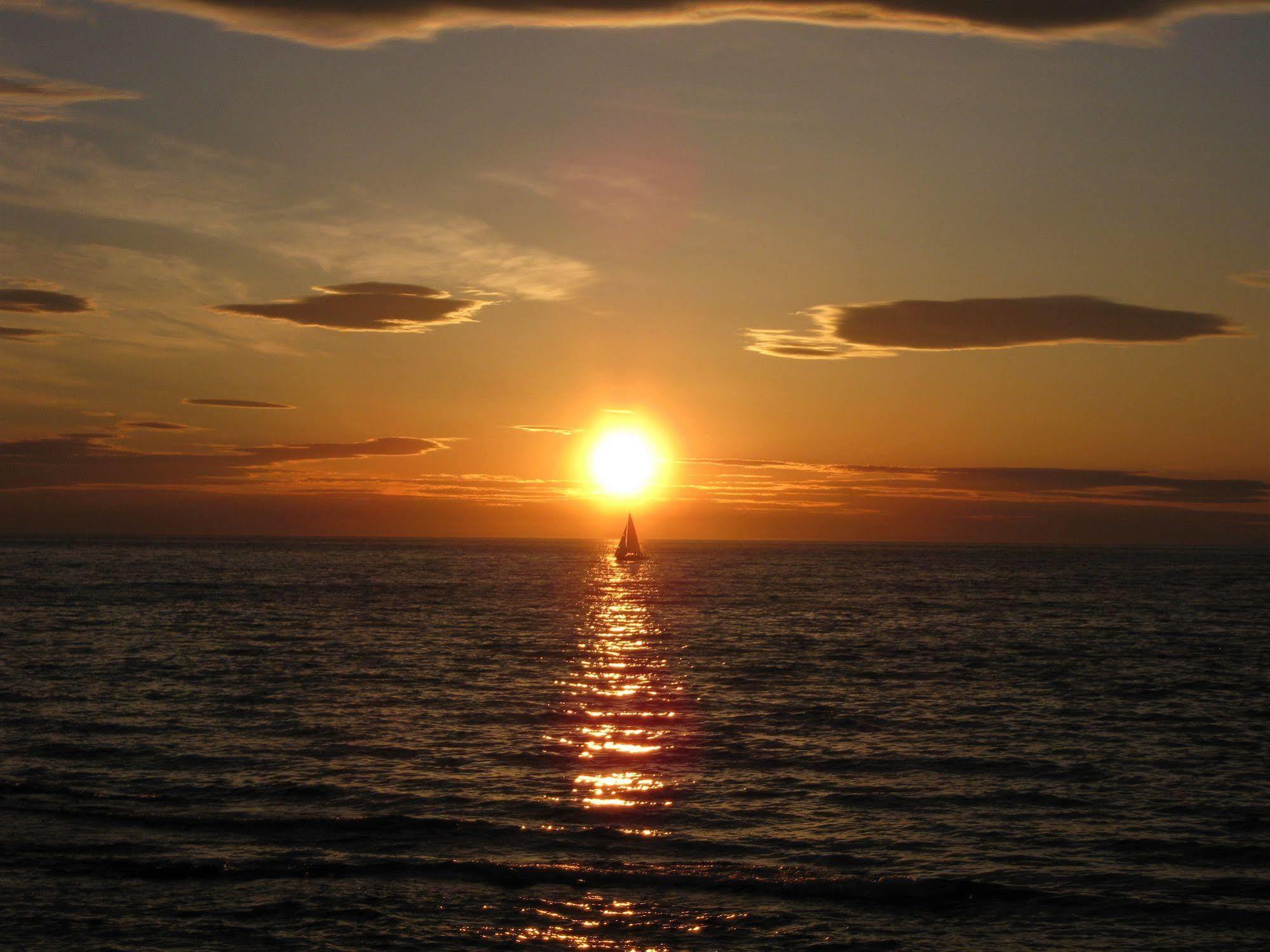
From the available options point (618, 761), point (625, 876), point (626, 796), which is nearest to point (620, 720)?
point (618, 761)

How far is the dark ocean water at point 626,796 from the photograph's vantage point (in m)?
17.6

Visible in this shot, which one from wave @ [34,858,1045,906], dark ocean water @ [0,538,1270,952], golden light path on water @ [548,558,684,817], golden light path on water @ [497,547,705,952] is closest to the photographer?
golden light path on water @ [497,547,705,952]

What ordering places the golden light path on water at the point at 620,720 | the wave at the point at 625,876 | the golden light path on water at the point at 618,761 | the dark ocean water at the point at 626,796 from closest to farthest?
the golden light path on water at the point at 618,761 → the dark ocean water at the point at 626,796 → the wave at the point at 625,876 → the golden light path on water at the point at 620,720

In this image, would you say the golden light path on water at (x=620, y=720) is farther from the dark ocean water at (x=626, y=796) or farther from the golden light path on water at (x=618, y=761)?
the dark ocean water at (x=626, y=796)

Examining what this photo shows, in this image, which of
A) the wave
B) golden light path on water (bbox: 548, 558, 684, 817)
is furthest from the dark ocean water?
golden light path on water (bbox: 548, 558, 684, 817)

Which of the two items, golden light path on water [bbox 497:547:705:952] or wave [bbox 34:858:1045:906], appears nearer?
golden light path on water [bbox 497:547:705:952]

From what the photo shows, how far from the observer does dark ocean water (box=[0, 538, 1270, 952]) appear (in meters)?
17.6

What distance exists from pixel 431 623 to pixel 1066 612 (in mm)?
52800

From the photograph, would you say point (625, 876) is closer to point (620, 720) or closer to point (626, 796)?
point (626, 796)

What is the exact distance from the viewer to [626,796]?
1011 inches

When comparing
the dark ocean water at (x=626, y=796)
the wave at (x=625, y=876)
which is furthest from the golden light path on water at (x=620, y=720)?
the wave at (x=625, y=876)

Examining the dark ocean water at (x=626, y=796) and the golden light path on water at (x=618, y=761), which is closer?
the golden light path on water at (x=618, y=761)

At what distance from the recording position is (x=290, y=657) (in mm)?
53469

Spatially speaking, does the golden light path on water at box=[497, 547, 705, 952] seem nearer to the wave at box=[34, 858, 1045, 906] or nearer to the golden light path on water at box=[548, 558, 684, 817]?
the golden light path on water at box=[548, 558, 684, 817]
